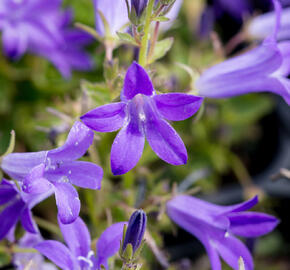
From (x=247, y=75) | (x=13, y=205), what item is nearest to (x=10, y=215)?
(x=13, y=205)

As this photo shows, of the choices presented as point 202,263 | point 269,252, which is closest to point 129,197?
point 202,263

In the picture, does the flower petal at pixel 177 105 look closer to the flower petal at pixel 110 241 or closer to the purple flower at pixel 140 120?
the purple flower at pixel 140 120

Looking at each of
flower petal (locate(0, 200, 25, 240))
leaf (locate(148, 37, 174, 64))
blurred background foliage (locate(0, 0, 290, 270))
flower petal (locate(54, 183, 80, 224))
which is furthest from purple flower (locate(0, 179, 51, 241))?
blurred background foliage (locate(0, 0, 290, 270))

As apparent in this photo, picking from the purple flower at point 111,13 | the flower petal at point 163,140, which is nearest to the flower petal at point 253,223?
the flower petal at point 163,140

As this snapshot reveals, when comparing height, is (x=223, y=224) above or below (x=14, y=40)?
below

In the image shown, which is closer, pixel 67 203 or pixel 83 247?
pixel 67 203

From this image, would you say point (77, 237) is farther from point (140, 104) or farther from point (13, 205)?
point (140, 104)

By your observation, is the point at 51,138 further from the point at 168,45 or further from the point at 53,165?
the point at 168,45
